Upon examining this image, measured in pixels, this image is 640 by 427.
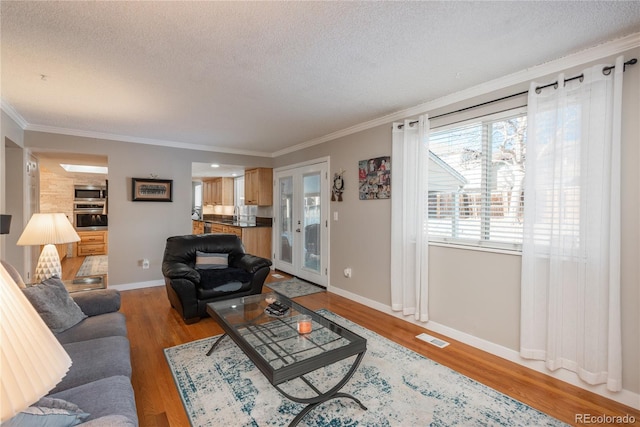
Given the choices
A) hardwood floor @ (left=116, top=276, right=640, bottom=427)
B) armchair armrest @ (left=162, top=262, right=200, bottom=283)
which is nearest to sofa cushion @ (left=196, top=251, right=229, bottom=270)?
armchair armrest @ (left=162, top=262, right=200, bottom=283)

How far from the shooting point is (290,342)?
2066 mm

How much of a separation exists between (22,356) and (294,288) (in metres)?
4.27

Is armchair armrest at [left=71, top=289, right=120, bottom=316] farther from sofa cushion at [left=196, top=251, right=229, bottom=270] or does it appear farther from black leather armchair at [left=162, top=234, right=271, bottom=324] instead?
sofa cushion at [left=196, top=251, right=229, bottom=270]

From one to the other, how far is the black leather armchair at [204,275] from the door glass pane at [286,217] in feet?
4.81

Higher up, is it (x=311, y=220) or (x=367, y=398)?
(x=311, y=220)

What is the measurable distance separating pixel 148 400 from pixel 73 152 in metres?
3.91

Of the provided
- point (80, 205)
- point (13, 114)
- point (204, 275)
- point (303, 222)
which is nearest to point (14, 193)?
point (13, 114)

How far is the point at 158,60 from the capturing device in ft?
7.40

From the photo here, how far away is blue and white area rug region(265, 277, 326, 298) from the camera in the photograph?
14.9 ft

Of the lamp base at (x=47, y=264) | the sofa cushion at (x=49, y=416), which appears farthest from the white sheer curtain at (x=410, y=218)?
the lamp base at (x=47, y=264)

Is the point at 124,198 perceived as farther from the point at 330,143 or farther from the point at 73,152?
the point at 330,143

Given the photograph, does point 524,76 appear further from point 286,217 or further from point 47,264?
point 47,264

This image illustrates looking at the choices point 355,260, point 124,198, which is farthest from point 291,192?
point 124,198

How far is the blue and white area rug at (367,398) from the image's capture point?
1.87 meters
